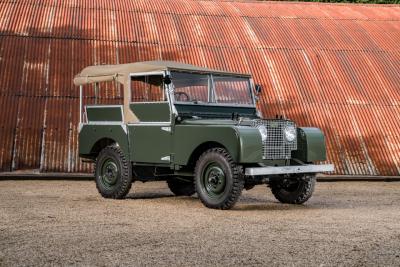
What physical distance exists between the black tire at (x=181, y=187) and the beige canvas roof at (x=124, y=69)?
7.55 ft

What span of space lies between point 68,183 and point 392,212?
7.57 meters

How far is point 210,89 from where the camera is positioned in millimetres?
10586

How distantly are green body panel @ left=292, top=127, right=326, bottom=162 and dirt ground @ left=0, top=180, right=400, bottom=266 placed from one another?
841 millimetres

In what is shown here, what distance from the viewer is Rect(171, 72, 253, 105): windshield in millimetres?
10367

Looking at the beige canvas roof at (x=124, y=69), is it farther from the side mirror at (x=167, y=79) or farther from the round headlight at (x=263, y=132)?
the round headlight at (x=263, y=132)

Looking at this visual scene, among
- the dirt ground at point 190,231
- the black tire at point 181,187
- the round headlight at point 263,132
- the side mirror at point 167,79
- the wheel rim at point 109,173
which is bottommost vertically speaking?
the dirt ground at point 190,231

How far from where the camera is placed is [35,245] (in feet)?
21.4

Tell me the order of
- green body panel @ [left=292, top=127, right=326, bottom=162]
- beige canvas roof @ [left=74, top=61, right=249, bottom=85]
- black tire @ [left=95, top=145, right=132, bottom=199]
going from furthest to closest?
black tire @ [left=95, top=145, right=132, bottom=199]
beige canvas roof @ [left=74, top=61, right=249, bottom=85]
green body panel @ [left=292, top=127, right=326, bottom=162]

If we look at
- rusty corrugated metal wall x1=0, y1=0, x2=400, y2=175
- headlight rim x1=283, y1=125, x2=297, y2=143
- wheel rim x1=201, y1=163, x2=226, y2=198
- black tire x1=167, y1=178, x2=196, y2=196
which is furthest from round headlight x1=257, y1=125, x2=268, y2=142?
rusty corrugated metal wall x1=0, y1=0, x2=400, y2=175

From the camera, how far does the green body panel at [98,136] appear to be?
36.0 ft

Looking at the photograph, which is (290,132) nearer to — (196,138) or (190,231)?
(196,138)

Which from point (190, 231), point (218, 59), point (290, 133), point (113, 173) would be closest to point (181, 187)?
point (113, 173)

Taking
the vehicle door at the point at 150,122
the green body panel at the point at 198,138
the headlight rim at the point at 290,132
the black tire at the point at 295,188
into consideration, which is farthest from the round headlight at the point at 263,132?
the vehicle door at the point at 150,122

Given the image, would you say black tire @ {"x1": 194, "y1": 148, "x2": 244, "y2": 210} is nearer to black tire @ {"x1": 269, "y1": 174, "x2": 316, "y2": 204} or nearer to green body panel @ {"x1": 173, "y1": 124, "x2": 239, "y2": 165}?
green body panel @ {"x1": 173, "y1": 124, "x2": 239, "y2": 165}
